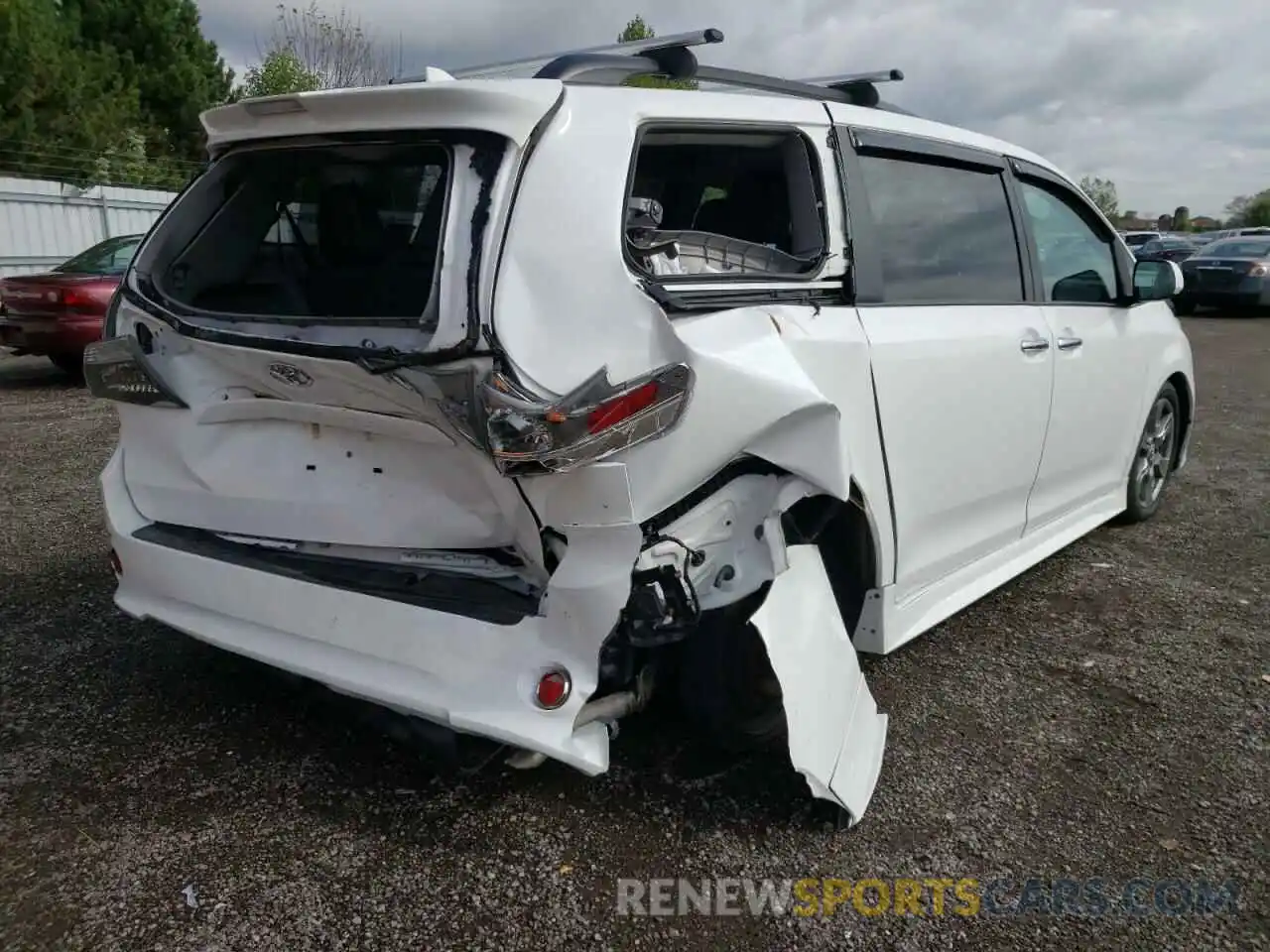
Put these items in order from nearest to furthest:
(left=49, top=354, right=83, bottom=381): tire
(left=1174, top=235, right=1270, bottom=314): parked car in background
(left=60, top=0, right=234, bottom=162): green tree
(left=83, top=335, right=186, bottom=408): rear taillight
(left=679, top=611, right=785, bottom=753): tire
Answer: (left=679, top=611, right=785, bottom=753): tire < (left=83, top=335, right=186, bottom=408): rear taillight < (left=49, top=354, right=83, bottom=381): tire < (left=1174, top=235, right=1270, bottom=314): parked car in background < (left=60, top=0, right=234, bottom=162): green tree

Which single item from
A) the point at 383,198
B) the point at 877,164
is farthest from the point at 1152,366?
the point at 383,198

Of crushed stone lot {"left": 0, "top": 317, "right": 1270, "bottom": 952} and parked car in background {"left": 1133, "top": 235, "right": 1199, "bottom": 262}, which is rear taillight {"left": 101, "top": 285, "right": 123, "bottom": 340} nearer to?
crushed stone lot {"left": 0, "top": 317, "right": 1270, "bottom": 952}

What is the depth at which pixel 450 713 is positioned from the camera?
90.2 inches

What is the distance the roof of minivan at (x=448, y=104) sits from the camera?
7.45 ft

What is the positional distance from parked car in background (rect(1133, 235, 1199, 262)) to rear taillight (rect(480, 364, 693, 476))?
80.2ft

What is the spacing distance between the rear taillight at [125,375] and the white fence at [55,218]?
14832 millimetres

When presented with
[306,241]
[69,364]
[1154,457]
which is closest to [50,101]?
[69,364]

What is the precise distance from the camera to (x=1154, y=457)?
5094mm

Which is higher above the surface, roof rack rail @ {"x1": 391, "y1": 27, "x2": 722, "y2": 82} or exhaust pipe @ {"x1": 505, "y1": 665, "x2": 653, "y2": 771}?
roof rack rail @ {"x1": 391, "y1": 27, "x2": 722, "y2": 82}

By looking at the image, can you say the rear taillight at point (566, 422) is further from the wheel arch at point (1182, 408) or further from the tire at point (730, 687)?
the wheel arch at point (1182, 408)

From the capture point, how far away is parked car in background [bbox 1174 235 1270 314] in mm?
17375

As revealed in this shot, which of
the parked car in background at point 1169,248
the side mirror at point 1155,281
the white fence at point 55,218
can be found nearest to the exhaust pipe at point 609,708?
the side mirror at point 1155,281

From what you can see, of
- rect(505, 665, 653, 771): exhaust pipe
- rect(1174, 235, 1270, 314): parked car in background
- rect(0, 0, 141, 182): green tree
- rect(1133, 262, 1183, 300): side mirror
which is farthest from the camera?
rect(0, 0, 141, 182): green tree

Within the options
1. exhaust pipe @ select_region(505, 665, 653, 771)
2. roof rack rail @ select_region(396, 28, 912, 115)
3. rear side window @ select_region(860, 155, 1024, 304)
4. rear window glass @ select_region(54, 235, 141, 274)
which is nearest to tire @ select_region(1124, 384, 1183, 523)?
rear side window @ select_region(860, 155, 1024, 304)
